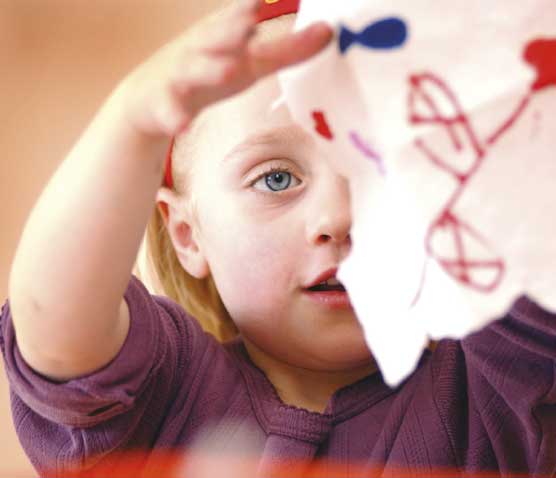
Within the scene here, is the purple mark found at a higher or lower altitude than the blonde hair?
higher

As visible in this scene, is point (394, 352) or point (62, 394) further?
point (62, 394)

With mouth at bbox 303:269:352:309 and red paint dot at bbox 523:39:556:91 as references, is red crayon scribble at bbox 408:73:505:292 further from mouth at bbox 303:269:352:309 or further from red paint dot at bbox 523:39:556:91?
mouth at bbox 303:269:352:309

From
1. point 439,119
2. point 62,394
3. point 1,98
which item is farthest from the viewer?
point 1,98

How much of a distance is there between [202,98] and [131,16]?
652 millimetres

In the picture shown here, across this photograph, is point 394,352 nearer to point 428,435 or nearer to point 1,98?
point 428,435

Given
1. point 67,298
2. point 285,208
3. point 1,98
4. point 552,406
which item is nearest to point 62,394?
point 67,298

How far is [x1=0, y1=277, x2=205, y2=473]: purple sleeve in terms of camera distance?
44cm

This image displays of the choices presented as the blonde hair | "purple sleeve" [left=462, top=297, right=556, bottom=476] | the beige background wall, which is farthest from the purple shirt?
the beige background wall

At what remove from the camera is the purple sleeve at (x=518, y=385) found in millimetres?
469

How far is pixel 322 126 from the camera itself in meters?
0.34

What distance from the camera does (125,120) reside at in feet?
1.19

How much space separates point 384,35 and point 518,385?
0.82 ft

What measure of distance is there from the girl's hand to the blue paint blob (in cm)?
1

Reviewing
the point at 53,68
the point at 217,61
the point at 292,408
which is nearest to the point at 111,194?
the point at 217,61
